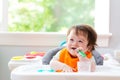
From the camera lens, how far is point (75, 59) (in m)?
1.31

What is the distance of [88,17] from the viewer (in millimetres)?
2197

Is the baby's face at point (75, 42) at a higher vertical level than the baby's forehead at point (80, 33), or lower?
lower

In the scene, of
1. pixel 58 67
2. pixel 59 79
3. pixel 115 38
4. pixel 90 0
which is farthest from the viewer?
pixel 90 0

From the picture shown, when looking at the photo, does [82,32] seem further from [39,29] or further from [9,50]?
[39,29]

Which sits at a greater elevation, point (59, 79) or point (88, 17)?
point (88, 17)

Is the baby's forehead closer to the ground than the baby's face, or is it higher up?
higher up

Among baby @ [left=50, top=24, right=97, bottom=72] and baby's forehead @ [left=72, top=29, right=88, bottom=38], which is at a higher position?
baby's forehead @ [left=72, top=29, right=88, bottom=38]

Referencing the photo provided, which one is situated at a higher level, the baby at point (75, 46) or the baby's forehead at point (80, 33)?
the baby's forehead at point (80, 33)

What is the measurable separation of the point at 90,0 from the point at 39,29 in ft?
1.51

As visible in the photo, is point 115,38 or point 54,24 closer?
point 115,38

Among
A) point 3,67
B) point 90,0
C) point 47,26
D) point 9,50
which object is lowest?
point 3,67

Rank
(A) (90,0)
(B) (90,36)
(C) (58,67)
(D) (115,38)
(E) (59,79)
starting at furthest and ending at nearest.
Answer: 1. (A) (90,0)
2. (D) (115,38)
3. (B) (90,36)
4. (C) (58,67)
5. (E) (59,79)

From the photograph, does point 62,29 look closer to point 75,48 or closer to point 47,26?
point 47,26

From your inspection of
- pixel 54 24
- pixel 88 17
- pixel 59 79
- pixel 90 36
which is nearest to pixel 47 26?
pixel 54 24
